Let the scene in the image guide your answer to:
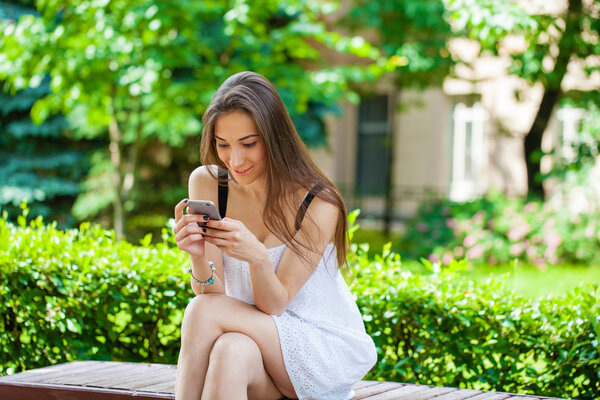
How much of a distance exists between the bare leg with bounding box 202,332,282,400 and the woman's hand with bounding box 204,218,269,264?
0.29 meters

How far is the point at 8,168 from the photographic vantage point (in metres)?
10.6

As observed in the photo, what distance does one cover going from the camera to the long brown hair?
2.55 meters

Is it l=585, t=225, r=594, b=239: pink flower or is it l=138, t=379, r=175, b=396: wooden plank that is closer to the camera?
l=138, t=379, r=175, b=396: wooden plank

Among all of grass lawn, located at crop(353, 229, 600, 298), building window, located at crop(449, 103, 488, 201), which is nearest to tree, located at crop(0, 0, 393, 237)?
grass lawn, located at crop(353, 229, 600, 298)

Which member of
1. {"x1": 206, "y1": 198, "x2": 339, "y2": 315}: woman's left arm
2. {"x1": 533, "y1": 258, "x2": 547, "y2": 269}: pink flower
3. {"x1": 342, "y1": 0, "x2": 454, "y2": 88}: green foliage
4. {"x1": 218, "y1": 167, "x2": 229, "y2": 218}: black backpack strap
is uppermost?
{"x1": 342, "y1": 0, "x2": 454, "y2": 88}: green foliage

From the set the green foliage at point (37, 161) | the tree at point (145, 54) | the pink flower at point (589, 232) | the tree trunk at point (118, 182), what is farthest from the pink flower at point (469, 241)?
the green foliage at point (37, 161)

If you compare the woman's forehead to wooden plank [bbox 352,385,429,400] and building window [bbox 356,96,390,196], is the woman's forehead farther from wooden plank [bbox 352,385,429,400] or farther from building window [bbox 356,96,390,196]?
building window [bbox 356,96,390,196]

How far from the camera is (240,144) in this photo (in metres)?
2.59

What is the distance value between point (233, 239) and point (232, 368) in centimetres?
44

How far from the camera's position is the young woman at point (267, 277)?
243 centimetres

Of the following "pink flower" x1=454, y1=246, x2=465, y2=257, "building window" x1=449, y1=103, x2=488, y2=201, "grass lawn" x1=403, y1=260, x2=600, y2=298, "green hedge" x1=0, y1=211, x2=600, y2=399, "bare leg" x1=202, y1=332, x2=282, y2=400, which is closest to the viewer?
"bare leg" x1=202, y1=332, x2=282, y2=400

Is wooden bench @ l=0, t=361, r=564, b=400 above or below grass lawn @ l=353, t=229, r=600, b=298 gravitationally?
above

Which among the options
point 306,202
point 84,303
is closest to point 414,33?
point 84,303

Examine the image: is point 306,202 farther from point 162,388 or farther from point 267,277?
point 162,388
